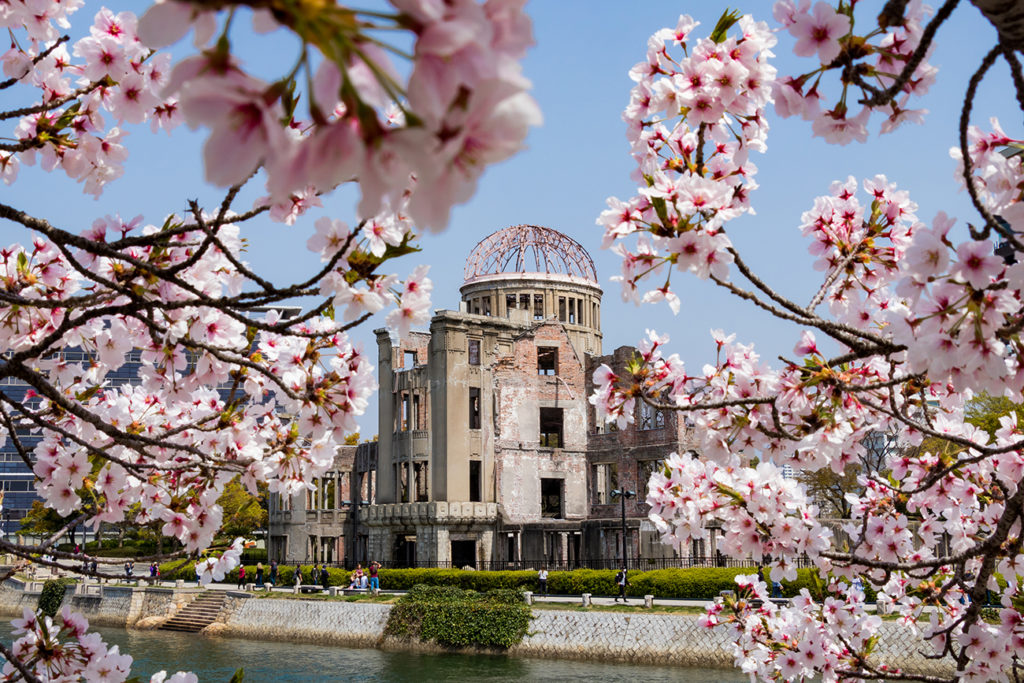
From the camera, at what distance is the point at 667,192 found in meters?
3.82

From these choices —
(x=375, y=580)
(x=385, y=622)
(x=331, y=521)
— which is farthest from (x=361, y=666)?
(x=331, y=521)

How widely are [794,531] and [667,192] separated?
2.12m

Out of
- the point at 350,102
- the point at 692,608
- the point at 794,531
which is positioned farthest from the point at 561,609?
the point at 350,102

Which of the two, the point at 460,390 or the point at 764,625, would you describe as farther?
the point at 460,390

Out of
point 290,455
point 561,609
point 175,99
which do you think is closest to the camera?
point 175,99

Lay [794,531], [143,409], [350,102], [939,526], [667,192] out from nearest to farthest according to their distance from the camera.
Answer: [350,102], [667,192], [794,531], [143,409], [939,526]

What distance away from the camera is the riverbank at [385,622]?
936 inches

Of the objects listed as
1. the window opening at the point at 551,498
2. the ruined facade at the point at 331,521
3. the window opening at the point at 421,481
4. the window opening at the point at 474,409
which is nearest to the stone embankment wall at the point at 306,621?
the window opening at the point at 421,481

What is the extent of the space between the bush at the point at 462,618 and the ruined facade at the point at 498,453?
8.36 m

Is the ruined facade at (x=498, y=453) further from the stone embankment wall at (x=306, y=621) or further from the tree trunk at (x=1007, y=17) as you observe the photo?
the tree trunk at (x=1007, y=17)

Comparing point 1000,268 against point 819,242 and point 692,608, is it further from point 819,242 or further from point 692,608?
point 692,608

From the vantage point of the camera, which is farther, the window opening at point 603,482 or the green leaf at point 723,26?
the window opening at point 603,482

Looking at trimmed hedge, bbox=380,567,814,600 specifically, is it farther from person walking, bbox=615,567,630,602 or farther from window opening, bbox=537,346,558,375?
window opening, bbox=537,346,558,375

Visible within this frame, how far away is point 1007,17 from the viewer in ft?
9.05
